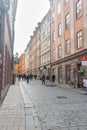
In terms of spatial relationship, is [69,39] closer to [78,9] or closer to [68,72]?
[68,72]

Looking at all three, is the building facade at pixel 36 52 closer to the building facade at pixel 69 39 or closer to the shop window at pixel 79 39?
the building facade at pixel 69 39

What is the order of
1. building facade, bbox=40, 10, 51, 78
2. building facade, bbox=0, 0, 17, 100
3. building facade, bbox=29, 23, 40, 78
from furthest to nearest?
1. building facade, bbox=29, 23, 40, 78
2. building facade, bbox=40, 10, 51, 78
3. building facade, bbox=0, 0, 17, 100

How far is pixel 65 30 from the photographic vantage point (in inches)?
1491

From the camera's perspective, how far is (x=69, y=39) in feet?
116

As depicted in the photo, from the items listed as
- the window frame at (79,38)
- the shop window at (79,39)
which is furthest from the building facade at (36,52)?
the shop window at (79,39)

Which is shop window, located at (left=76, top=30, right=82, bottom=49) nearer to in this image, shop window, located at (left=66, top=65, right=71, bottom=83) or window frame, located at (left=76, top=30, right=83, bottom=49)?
window frame, located at (left=76, top=30, right=83, bottom=49)

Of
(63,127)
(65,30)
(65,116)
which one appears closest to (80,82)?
(65,30)

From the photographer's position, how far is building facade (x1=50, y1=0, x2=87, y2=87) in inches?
1171

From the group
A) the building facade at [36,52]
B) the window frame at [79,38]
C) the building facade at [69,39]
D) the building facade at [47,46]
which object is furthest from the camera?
the building facade at [36,52]

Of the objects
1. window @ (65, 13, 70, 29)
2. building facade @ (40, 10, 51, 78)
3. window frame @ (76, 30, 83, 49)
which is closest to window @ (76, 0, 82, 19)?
window frame @ (76, 30, 83, 49)

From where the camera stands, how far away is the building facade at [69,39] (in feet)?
97.6

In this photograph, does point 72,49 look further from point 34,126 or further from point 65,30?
point 34,126

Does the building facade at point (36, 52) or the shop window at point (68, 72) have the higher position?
the building facade at point (36, 52)

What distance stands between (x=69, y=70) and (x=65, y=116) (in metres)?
26.1
